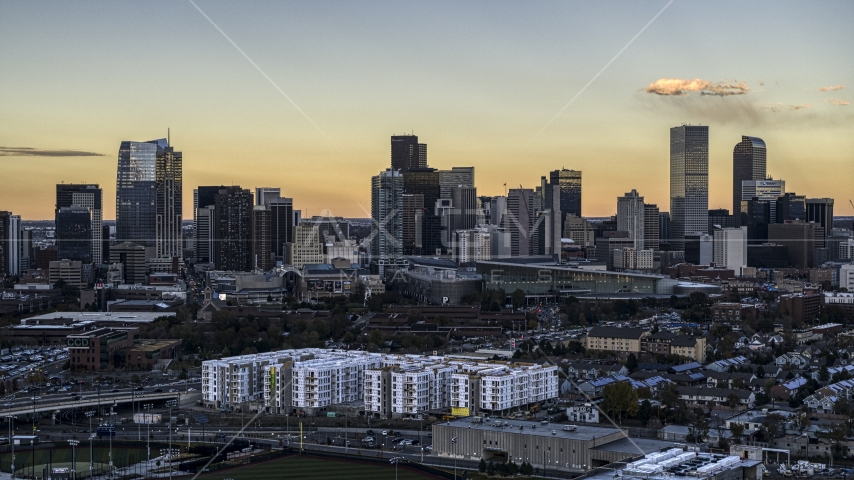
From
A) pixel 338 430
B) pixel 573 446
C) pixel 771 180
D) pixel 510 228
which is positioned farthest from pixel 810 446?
pixel 771 180

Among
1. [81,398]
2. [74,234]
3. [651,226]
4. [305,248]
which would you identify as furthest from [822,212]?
[81,398]

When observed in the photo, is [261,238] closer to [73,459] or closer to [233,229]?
[233,229]

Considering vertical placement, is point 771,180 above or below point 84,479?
above

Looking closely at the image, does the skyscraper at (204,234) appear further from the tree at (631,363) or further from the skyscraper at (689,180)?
the tree at (631,363)

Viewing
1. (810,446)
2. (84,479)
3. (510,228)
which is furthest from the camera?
(510,228)

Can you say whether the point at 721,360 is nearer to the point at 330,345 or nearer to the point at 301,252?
the point at 330,345

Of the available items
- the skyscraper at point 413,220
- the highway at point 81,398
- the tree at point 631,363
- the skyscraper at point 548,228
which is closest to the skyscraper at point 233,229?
the skyscraper at point 413,220

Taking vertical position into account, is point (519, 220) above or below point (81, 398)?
above
